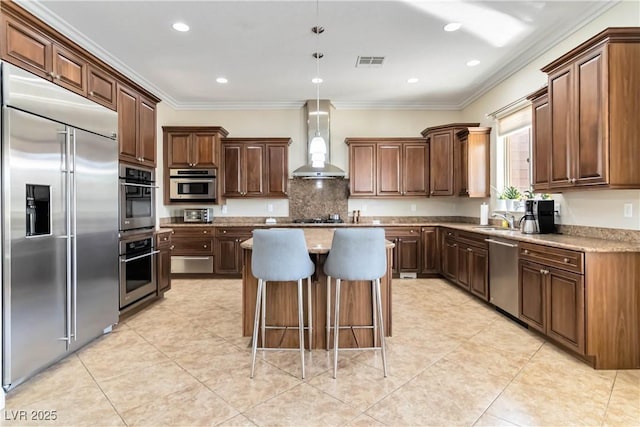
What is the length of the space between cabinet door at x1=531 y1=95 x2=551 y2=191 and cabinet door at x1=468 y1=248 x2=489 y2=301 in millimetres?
1010

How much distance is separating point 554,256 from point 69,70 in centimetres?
436

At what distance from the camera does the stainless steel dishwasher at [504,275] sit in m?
3.28

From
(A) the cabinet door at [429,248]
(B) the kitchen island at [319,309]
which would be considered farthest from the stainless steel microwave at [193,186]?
(A) the cabinet door at [429,248]

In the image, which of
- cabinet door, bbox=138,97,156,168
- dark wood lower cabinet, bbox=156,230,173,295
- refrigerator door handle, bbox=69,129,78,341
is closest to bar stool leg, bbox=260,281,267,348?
refrigerator door handle, bbox=69,129,78,341

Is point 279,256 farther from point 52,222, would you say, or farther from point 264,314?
point 52,222

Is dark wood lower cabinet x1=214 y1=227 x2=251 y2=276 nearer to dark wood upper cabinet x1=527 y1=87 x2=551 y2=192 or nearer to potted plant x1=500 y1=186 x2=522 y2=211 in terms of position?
potted plant x1=500 y1=186 x2=522 y2=211

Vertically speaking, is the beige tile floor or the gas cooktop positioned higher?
the gas cooktop

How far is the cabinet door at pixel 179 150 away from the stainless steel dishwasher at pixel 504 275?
469 centimetres

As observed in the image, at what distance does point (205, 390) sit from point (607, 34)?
3839 millimetres

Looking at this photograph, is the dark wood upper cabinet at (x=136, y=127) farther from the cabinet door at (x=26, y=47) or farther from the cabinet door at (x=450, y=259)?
the cabinet door at (x=450, y=259)

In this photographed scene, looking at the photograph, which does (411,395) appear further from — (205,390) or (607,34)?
(607,34)

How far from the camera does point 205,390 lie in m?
2.14

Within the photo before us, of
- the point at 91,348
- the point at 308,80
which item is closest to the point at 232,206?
the point at 308,80

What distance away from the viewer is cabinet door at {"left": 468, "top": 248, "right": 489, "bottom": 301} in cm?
387
